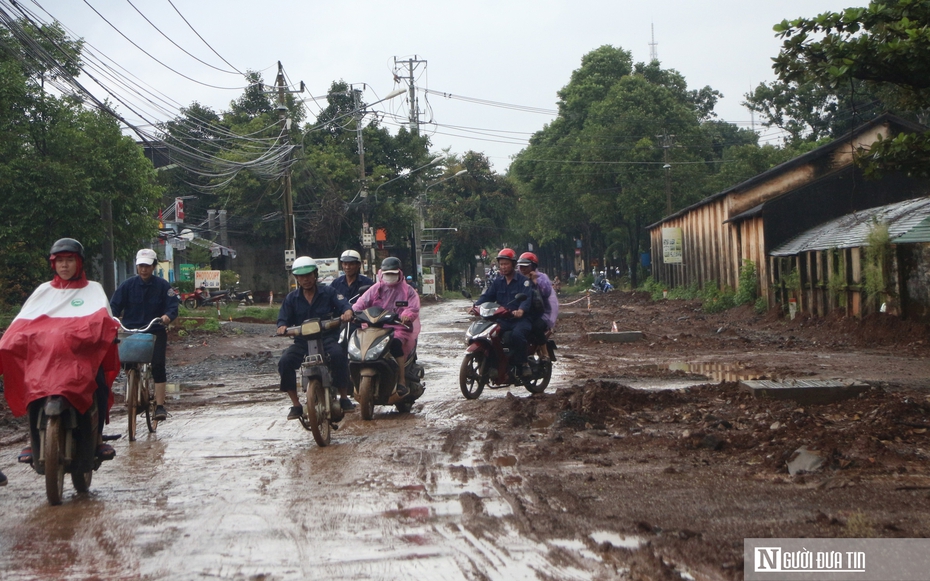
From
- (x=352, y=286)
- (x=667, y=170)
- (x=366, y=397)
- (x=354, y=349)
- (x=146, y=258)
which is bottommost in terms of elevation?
(x=366, y=397)

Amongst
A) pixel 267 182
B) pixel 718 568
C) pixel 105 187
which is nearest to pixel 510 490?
pixel 718 568

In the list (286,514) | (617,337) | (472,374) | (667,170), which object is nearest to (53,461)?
(286,514)

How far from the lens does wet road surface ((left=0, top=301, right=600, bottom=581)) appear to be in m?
4.28

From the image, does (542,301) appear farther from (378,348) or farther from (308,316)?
(308,316)

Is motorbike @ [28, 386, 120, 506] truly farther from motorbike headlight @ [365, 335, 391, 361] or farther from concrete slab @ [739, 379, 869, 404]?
concrete slab @ [739, 379, 869, 404]

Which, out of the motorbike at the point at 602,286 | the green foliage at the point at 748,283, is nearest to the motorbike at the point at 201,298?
the green foliage at the point at 748,283

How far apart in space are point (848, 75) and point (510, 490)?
599cm

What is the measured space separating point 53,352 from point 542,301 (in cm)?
647

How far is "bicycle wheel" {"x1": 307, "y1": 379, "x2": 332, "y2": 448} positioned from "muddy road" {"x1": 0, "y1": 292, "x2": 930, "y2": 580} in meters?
0.19

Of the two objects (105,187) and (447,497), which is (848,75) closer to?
(447,497)

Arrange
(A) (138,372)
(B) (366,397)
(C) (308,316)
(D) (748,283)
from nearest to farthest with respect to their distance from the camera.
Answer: (C) (308,316), (A) (138,372), (B) (366,397), (D) (748,283)

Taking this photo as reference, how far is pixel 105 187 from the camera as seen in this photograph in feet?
79.2

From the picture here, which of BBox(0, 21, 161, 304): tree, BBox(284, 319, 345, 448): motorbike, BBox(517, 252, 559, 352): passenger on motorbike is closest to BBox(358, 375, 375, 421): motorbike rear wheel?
BBox(284, 319, 345, 448): motorbike

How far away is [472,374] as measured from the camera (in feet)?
35.4
